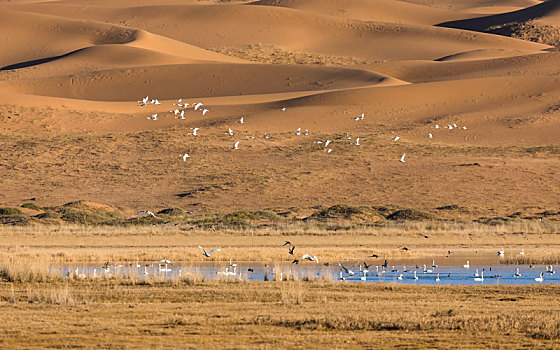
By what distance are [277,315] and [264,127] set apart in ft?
175

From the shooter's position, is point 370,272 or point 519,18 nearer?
point 370,272

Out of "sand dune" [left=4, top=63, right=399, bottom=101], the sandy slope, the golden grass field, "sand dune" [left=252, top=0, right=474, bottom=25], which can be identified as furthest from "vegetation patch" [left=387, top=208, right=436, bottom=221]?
"sand dune" [left=252, top=0, right=474, bottom=25]

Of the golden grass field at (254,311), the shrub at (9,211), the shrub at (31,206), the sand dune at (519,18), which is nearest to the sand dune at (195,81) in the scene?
the shrub at (31,206)

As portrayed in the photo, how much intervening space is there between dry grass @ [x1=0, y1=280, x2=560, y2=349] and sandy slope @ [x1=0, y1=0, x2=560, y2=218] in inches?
1160

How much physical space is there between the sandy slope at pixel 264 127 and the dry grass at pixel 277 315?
1160 inches

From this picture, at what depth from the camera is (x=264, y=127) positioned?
69000 mm

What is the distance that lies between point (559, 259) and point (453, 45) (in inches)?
4208

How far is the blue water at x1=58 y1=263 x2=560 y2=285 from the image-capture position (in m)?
22.1

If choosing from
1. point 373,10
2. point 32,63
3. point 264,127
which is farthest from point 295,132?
point 373,10

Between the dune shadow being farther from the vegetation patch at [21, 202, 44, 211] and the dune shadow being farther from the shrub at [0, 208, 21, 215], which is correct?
the shrub at [0, 208, 21, 215]

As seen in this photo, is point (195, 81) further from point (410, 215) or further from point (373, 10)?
point (373, 10)

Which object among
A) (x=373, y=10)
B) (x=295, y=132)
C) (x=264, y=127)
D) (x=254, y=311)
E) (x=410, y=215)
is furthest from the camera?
(x=373, y=10)

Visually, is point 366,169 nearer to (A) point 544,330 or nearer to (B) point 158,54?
(A) point 544,330

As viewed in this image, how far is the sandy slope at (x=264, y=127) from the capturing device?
175 ft
